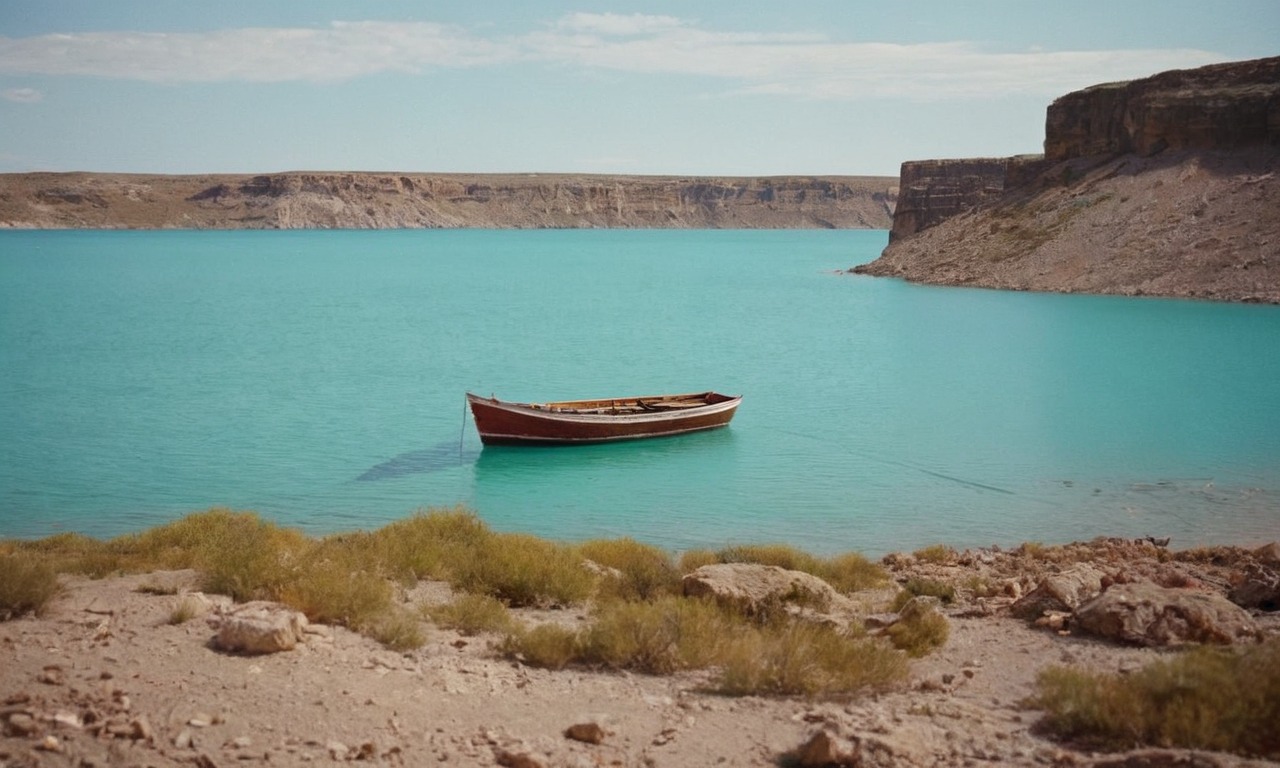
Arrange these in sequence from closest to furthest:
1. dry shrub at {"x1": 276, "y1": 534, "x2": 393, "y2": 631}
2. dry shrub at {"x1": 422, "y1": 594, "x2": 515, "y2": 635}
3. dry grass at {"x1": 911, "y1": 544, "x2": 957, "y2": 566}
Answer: dry shrub at {"x1": 276, "y1": 534, "x2": 393, "y2": 631}
dry shrub at {"x1": 422, "y1": 594, "x2": 515, "y2": 635}
dry grass at {"x1": 911, "y1": 544, "x2": 957, "y2": 566}

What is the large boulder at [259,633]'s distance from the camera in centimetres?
798

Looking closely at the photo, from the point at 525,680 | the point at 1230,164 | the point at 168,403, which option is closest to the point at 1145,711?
the point at 525,680

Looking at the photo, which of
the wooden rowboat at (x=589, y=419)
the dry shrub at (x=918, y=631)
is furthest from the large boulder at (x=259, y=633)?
the wooden rowboat at (x=589, y=419)

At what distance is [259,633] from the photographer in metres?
7.99

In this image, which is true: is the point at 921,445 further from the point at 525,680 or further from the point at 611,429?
the point at 525,680

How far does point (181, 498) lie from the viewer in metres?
18.3

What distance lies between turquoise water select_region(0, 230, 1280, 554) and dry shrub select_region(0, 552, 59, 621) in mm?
7636

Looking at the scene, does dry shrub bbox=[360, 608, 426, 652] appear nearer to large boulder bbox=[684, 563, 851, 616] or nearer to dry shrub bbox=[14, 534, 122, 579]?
large boulder bbox=[684, 563, 851, 616]

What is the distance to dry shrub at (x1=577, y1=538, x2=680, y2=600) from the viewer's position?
10750 mm

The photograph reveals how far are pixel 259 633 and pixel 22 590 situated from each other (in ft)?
7.35

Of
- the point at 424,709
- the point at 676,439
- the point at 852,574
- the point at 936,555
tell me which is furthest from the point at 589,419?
the point at 424,709

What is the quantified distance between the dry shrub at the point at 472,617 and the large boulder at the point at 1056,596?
472cm

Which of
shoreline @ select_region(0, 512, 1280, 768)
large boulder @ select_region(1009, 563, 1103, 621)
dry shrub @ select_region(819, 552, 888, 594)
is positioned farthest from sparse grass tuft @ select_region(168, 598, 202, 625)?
large boulder @ select_region(1009, 563, 1103, 621)

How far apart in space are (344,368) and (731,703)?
→ 95.6 feet
